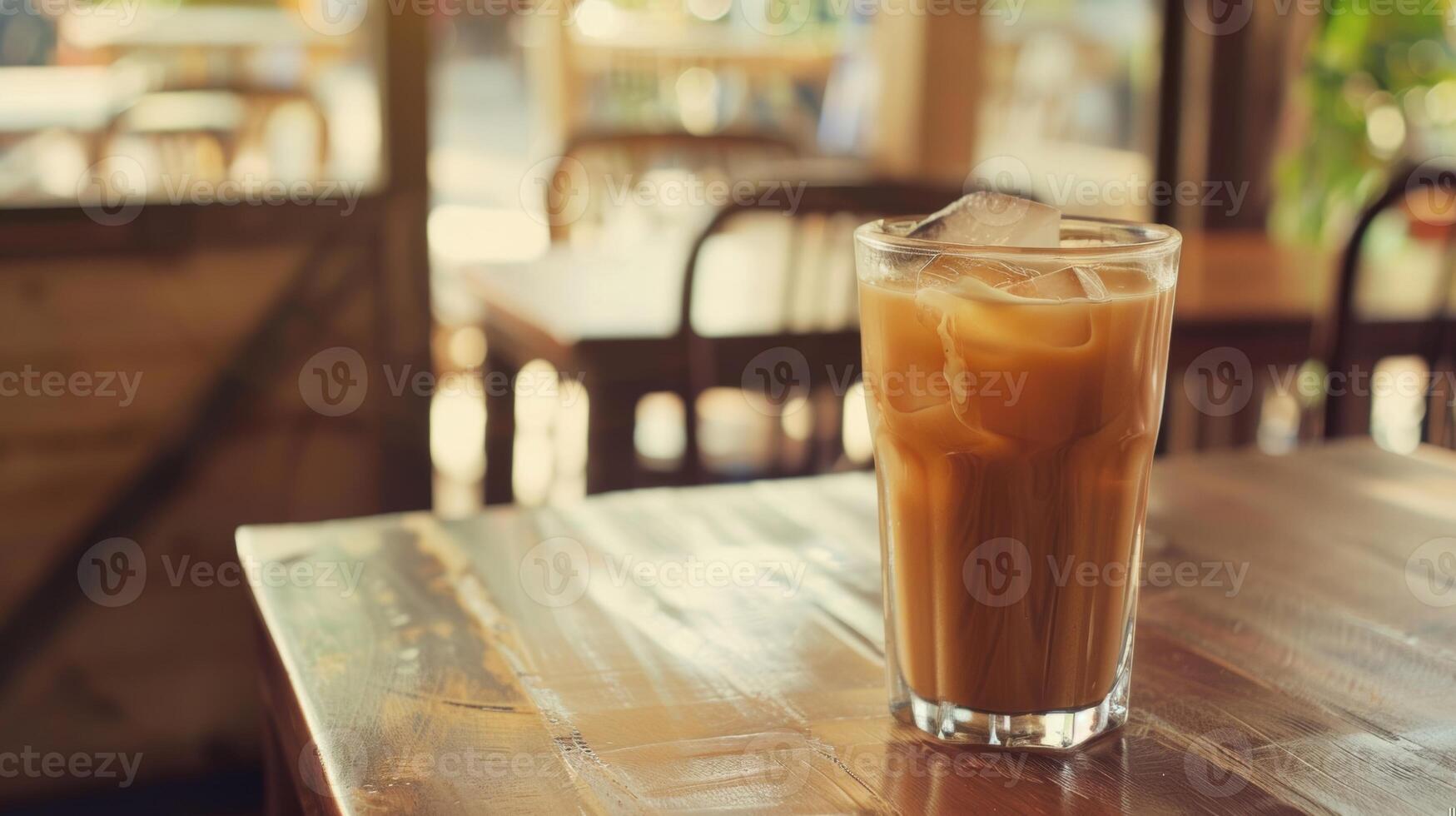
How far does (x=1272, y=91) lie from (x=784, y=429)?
1.65m

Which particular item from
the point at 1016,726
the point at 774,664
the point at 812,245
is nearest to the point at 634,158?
the point at 812,245

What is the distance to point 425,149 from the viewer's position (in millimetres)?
2365

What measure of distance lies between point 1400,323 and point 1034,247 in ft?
5.79

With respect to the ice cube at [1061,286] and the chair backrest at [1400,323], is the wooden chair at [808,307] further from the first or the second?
the ice cube at [1061,286]

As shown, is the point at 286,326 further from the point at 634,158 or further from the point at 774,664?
the point at 774,664

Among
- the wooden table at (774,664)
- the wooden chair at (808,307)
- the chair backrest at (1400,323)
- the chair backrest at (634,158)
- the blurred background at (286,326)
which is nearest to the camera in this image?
the wooden table at (774,664)

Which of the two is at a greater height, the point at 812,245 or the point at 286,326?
the point at 812,245

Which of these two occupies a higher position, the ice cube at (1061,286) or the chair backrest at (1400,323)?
the ice cube at (1061,286)

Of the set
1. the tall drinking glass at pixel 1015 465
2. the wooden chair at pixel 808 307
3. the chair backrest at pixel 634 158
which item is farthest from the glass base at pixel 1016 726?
the chair backrest at pixel 634 158

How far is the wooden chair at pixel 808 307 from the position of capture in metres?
2.00

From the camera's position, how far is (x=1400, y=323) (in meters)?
2.14

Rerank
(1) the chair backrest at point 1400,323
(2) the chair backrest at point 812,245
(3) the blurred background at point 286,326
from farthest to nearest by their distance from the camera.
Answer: (3) the blurred background at point 286,326 → (2) the chair backrest at point 812,245 → (1) the chair backrest at point 1400,323

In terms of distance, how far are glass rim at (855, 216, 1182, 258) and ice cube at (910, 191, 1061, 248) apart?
1 centimetres

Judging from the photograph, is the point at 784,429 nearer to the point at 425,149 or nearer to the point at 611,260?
the point at 611,260
